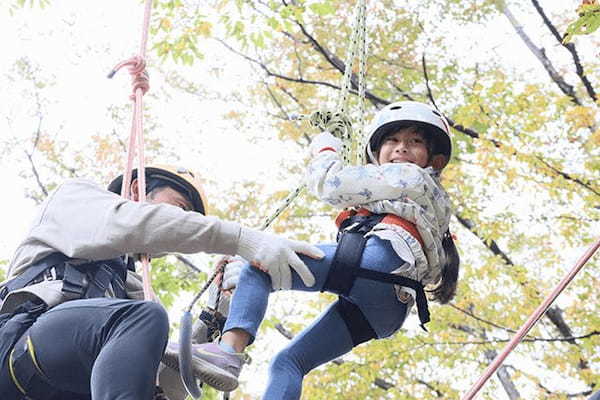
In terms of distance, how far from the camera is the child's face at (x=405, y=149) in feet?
10.7

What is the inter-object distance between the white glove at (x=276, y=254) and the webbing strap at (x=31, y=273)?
0.67 meters

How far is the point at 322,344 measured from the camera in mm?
3020

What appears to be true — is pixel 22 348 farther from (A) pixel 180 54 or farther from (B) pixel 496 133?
(B) pixel 496 133

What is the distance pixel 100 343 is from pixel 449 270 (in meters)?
1.69

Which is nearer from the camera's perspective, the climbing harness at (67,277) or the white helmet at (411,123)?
the climbing harness at (67,277)

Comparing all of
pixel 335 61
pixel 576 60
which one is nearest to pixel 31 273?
Result: pixel 335 61

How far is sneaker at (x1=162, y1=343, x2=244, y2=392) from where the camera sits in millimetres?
2346

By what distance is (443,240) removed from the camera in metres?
3.27

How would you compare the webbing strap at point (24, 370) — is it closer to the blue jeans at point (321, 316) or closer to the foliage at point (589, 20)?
the blue jeans at point (321, 316)

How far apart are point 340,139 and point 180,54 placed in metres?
3.54

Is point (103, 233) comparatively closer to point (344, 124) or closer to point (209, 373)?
point (209, 373)

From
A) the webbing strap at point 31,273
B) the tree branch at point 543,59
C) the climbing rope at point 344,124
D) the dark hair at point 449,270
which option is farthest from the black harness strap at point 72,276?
the tree branch at point 543,59

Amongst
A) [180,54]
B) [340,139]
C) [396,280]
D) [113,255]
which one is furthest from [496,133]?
[113,255]

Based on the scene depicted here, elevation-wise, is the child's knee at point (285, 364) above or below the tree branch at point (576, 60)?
below
